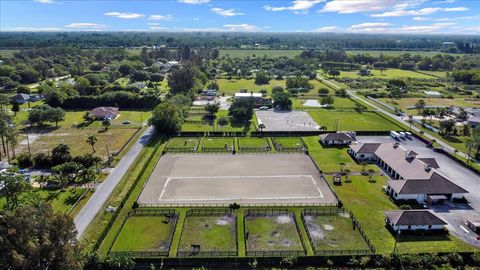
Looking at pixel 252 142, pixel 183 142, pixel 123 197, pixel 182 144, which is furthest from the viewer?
pixel 252 142

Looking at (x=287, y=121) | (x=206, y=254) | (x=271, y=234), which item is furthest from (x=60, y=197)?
(x=287, y=121)

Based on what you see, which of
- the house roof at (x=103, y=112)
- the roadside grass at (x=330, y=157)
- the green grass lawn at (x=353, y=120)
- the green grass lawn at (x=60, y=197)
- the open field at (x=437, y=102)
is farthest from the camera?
the open field at (x=437, y=102)

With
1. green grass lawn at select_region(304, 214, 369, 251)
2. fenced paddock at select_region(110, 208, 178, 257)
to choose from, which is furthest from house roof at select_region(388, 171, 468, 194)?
fenced paddock at select_region(110, 208, 178, 257)

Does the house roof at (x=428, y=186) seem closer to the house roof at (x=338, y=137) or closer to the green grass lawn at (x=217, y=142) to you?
the house roof at (x=338, y=137)

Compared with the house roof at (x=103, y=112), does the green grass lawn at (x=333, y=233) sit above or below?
below

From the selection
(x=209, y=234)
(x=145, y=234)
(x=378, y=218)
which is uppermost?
(x=378, y=218)

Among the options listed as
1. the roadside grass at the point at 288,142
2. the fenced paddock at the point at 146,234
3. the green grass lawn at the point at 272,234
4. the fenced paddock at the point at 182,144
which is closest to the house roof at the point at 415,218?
the green grass lawn at the point at 272,234

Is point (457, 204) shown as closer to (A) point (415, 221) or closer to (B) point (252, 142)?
(A) point (415, 221)

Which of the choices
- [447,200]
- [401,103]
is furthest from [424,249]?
[401,103]
